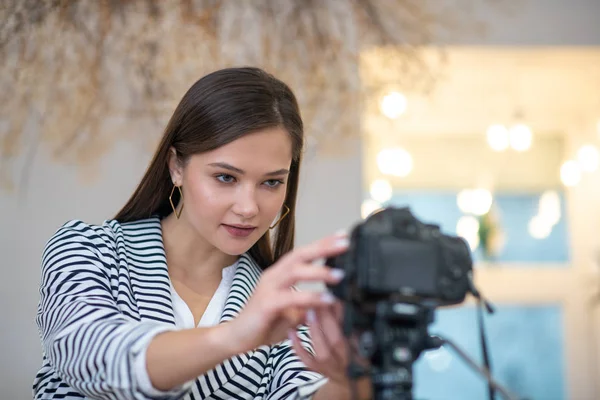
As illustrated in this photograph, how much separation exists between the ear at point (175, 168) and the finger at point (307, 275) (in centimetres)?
51

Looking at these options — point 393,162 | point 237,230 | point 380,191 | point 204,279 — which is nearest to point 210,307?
point 204,279

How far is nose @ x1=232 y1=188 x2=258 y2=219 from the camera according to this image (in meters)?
1.09

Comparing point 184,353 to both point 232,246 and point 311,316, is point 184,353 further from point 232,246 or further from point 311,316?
point 232,246

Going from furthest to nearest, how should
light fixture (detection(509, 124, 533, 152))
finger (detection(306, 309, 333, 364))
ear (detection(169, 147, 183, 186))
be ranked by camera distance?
1. light fixture (detection(509, 124, 533, 152))
2. ear (detection(169, 147, 183, 186))
3. finger (detection(306, 309, 333, 364))

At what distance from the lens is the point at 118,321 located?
88 cm

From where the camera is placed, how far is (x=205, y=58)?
117 inches

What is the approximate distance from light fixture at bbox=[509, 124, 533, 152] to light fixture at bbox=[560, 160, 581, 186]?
1.21ft

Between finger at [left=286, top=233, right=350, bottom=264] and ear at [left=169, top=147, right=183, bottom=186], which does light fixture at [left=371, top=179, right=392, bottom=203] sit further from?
finger at [left=286, top=233, right=350, bottom=264]

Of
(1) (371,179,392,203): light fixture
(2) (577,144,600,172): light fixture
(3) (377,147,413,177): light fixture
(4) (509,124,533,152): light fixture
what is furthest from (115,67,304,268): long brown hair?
(2) (577,144,600,172): light fixture

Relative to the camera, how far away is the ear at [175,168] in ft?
4.04

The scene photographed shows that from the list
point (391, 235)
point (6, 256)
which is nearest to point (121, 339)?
point (391, 235)

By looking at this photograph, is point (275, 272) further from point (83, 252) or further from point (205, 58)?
point (205, 58)

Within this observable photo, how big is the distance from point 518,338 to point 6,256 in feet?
11.5

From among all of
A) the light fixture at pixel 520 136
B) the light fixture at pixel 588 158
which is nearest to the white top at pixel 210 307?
the light fixture at pixel 520 136
